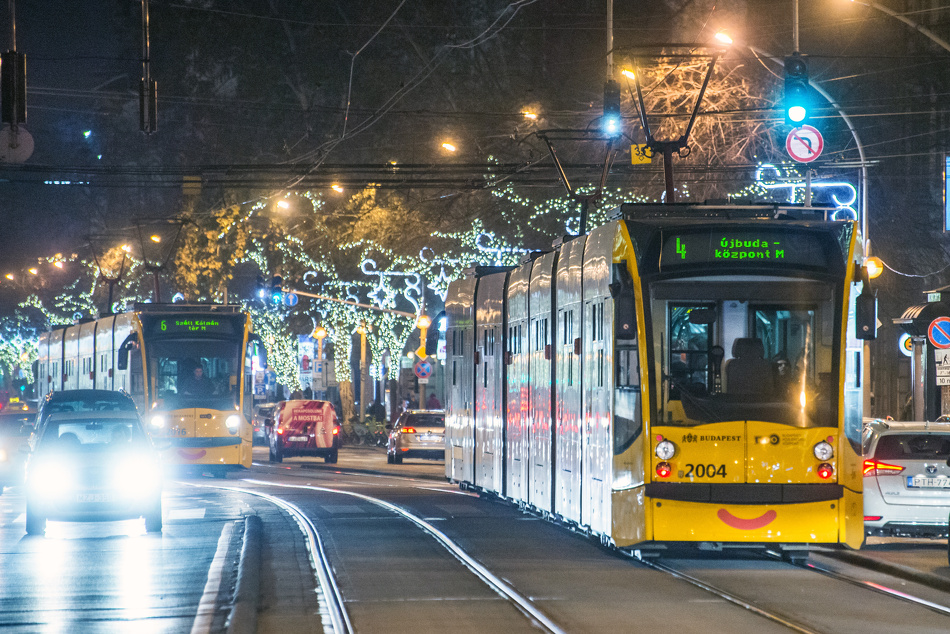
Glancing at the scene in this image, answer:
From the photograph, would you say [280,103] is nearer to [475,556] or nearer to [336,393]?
[336,393]

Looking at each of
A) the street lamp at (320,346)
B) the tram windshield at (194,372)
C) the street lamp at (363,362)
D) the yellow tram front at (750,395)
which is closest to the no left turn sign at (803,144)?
the tram windshield at (194,372)

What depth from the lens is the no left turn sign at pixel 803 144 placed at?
1107 inches

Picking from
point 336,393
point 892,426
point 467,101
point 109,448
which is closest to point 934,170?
point 467,101

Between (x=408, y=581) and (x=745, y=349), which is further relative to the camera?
(x=745, y=349)

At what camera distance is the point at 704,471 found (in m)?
13.6

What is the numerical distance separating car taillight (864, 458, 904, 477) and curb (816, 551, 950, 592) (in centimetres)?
92

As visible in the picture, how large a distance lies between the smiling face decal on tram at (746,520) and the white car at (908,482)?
310 cm

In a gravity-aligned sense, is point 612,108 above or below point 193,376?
above

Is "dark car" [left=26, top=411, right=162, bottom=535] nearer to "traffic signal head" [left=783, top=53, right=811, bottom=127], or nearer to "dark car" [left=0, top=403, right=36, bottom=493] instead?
"dark car" [left=0, top=403, right=36, bottom=493]

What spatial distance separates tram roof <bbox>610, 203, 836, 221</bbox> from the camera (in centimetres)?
1440

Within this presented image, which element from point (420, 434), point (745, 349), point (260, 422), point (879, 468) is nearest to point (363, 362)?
point (260, 422)

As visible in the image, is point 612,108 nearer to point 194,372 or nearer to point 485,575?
point 194,372

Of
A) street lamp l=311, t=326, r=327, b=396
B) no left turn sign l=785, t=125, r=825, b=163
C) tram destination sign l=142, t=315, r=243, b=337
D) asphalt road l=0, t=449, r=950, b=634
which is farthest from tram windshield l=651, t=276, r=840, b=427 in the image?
street lamp l=311, t=326, r=327, b=396

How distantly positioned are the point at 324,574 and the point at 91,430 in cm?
628
